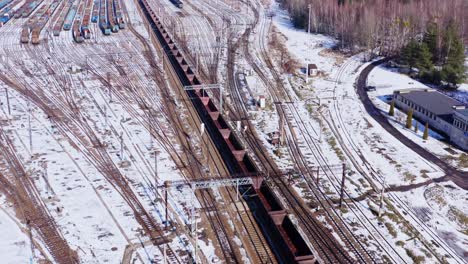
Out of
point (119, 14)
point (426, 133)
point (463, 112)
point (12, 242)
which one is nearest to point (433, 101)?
point (463, 112)

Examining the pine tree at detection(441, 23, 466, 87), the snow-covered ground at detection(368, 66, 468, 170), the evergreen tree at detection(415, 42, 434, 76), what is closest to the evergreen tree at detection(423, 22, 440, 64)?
the pine tree at detection(441, 23, 466, 87)

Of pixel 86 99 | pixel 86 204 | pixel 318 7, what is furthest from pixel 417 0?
pixel 86 204

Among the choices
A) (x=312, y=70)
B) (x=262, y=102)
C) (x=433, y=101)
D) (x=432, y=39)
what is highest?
(x=432, y=39)

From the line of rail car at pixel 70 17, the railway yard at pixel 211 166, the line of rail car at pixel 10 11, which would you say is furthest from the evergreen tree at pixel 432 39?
the line of rail car at pixel 10 11

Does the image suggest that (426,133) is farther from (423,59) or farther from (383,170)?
(423,59)

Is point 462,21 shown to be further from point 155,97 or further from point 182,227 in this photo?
point 182,227

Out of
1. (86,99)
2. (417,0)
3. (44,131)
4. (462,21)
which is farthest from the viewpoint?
(417,0)
